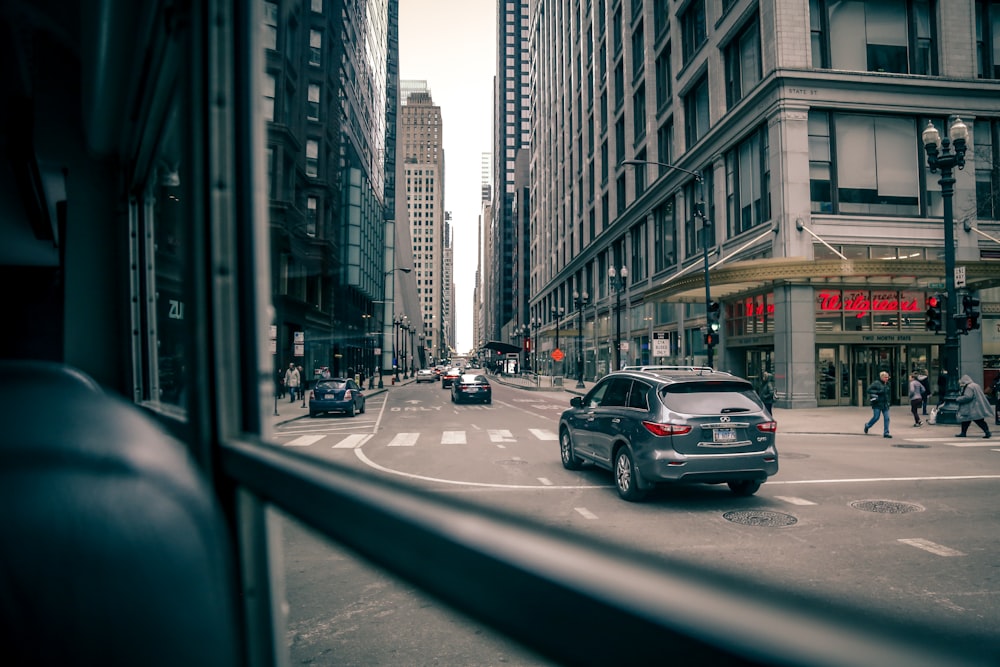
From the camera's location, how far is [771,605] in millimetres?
634

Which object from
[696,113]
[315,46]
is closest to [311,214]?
[315,46]

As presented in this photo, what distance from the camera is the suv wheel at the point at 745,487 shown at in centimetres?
863

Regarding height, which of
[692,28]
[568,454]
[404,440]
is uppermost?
[692,28]

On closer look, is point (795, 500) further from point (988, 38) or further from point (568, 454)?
point (988, 38)

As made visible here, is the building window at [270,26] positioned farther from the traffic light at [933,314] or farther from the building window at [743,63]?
the building window at [743,63]

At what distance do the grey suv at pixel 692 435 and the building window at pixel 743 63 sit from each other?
21.4m

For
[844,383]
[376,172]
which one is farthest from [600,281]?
[376,172]

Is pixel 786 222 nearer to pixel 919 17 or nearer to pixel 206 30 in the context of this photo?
pixel 919 17

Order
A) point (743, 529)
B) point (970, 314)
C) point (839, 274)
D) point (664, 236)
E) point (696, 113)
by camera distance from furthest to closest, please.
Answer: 1. point (664, 236)
2. point (696, 113)
3. point (839, 274)
4. point (970, 314)
5. point (743, 529)

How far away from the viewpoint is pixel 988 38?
→ 24.4 metres

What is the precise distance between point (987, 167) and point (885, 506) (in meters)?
23.9

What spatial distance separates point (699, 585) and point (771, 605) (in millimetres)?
82

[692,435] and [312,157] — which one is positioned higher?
[312,157]

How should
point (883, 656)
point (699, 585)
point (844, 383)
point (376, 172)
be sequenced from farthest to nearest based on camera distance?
point (844, 383), point (376, 172), point (699, 585), point (883, 656)
